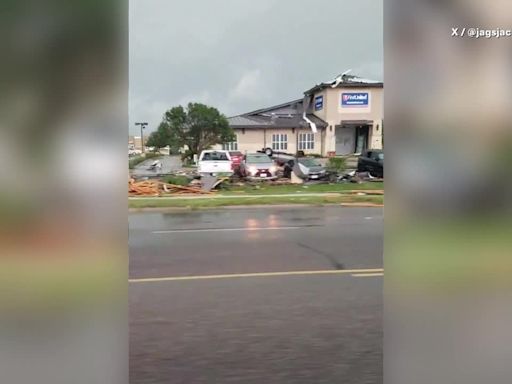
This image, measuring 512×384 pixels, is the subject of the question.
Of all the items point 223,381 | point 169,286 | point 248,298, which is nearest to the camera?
point 223,381

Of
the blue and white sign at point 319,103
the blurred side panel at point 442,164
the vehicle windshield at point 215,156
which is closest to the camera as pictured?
the blurred side panel at point 442,164

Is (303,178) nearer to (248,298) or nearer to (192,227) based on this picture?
(192,227)

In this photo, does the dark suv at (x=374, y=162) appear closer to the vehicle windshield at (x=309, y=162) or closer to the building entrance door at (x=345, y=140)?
the building entrance door at (x=345, y=140)

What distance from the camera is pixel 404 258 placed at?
6.75 ft

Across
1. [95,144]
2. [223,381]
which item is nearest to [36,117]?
[95,144]

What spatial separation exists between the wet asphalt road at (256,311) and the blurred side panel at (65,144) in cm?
135

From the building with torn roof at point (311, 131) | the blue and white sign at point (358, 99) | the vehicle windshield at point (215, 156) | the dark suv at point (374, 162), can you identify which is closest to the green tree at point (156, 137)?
the dark suv at point (374, 162)

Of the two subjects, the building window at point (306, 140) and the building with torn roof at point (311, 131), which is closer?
the building with torn roof at point (311, 131)

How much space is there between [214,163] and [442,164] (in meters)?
15.9

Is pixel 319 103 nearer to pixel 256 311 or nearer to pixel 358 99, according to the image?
pixel 358 99

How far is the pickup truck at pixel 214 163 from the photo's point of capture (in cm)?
1698

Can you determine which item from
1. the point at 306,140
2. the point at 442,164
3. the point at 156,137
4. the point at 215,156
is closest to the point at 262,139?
the point at 306,140

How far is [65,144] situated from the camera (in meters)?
1.88

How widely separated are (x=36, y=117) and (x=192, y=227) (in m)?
7.65
